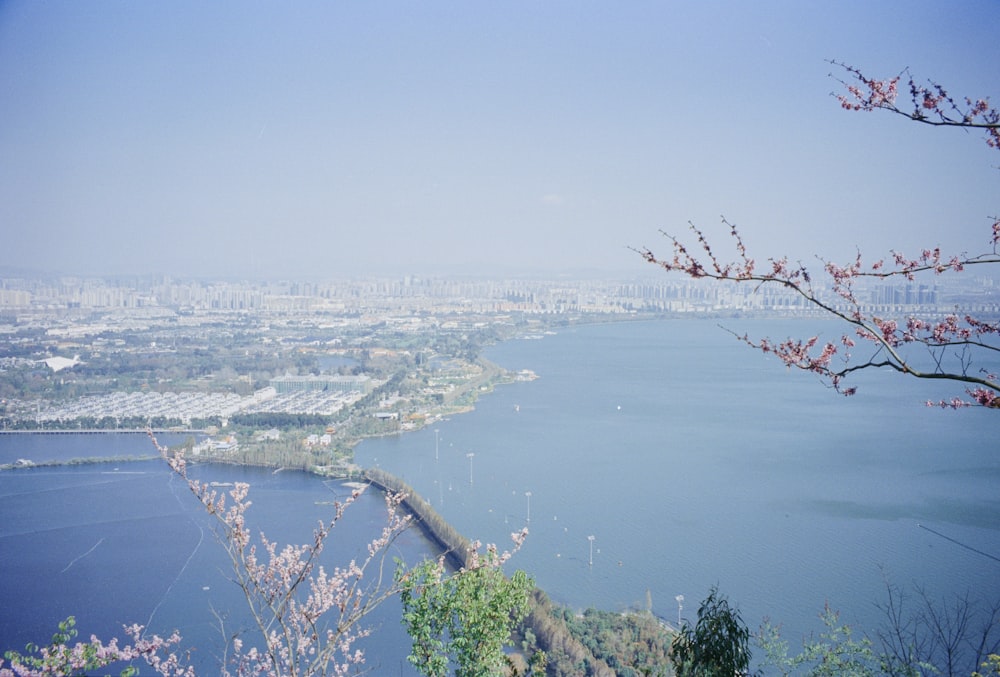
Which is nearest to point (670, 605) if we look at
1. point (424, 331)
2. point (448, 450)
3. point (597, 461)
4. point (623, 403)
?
point (597, 461)

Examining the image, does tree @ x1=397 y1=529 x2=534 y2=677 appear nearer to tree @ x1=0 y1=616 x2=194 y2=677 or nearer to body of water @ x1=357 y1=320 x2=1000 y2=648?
tree @ x1=0 y1=616 x2=194 y2=677

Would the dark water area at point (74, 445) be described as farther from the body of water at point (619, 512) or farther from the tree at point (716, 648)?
the tree at point (716, 648)

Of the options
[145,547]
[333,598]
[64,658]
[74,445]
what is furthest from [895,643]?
[74,445]

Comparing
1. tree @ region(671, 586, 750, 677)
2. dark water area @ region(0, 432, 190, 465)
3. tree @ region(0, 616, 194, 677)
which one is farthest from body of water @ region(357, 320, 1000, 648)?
tree @ region(0, 616, 194, 677)

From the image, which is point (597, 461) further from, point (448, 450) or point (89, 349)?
point (89, 349)

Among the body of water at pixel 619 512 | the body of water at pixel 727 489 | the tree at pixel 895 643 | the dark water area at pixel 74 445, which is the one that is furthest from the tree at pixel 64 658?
the dark water area at pixel 74 445

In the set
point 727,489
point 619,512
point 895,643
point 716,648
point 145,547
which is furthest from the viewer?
point 727,489

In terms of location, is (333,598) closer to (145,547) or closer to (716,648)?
(716,648)

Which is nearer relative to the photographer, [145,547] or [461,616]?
[461,616]
